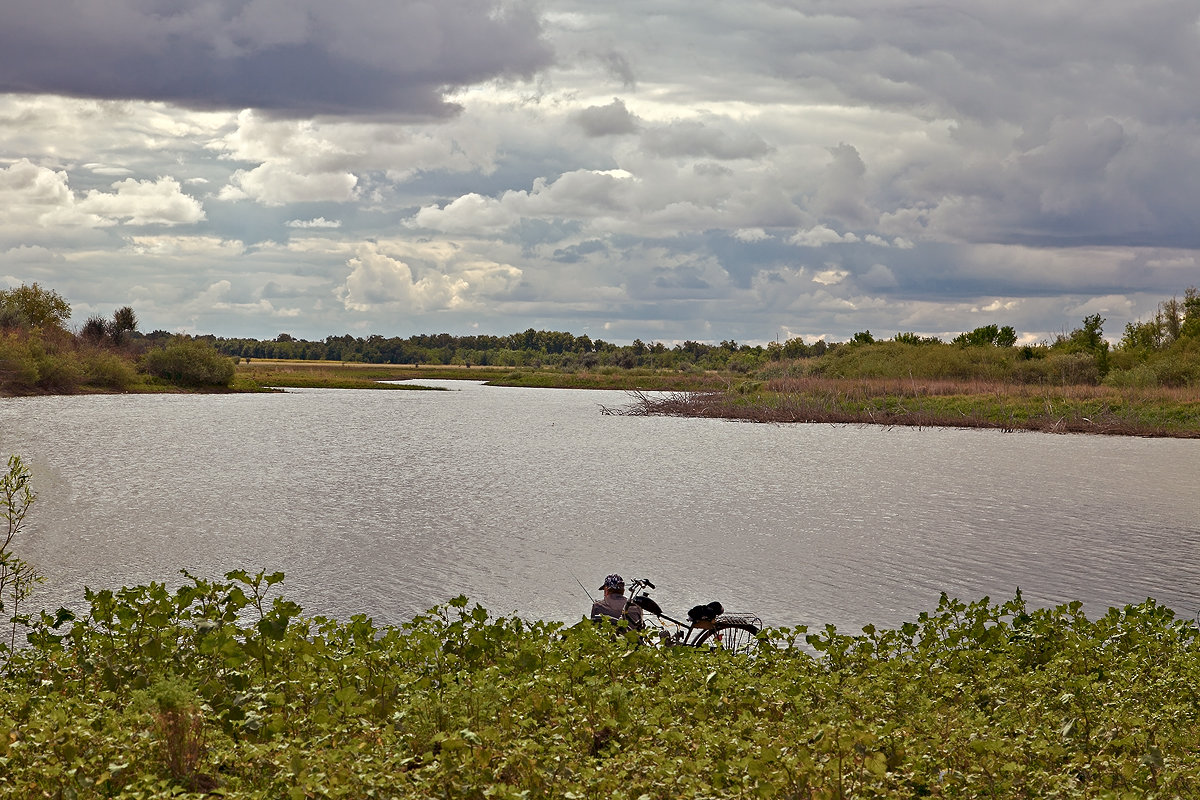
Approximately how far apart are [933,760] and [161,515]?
23.5 m

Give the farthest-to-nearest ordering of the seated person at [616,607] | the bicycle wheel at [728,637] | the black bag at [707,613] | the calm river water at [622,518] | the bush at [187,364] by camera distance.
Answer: the bush at [187,364]
the calm river water at [622,518]
the seated person at [616,607]
the black bag at [707,613]
the bicycle wheel at [728,637]

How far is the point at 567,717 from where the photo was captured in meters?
7.55

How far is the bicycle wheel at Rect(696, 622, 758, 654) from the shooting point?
11016 mm

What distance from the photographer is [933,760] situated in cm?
668

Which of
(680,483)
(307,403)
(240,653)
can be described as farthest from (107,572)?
(307,403)

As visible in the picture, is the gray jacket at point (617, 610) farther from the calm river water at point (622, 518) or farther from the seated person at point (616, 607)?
the calm river water at point (622, 518)

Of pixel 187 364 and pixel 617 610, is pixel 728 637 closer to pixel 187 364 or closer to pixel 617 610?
pixel 617 610

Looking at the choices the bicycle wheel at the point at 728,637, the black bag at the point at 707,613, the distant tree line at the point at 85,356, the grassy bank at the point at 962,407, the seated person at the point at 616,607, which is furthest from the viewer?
the distant tree line at the point at 85,356

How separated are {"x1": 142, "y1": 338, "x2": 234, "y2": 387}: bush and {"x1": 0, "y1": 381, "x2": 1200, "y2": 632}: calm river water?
194ft

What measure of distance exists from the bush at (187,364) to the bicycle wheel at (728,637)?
358 ft

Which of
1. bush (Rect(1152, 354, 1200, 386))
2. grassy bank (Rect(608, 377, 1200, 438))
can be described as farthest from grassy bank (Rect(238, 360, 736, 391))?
bush (Rect(1152, 354, 1200, 386))

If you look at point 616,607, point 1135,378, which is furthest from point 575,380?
point 616,607

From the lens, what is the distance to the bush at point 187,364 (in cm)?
11038

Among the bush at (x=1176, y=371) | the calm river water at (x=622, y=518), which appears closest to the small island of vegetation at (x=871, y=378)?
the bush at (x=1176, y=371)
